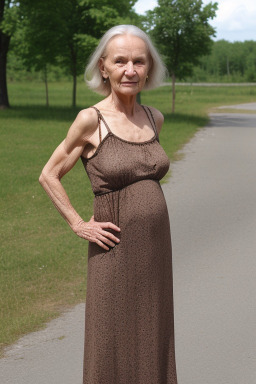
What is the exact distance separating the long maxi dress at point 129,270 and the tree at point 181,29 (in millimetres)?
28284

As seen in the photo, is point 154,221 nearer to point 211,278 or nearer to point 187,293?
point 187,293

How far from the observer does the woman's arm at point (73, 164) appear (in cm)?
292

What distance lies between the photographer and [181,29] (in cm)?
3097

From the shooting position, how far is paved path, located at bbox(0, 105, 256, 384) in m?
4.54

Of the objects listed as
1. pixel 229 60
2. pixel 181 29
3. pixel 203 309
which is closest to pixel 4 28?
pixel 181 29

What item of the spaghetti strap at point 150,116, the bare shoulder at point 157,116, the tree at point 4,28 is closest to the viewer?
the spaghetti strap at point 150,116

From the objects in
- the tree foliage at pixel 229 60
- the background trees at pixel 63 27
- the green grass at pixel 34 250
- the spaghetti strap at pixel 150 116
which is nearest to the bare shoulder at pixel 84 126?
the spaghetti strap at pixel 150 116

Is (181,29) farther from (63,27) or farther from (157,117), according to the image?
(157,117)

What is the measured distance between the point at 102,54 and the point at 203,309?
10.5ft

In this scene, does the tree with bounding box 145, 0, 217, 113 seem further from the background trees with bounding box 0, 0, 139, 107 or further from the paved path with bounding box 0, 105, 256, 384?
the paved path with bounding box 0, 105, 256, 384

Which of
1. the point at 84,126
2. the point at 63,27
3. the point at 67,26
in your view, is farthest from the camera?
the point at 67,26

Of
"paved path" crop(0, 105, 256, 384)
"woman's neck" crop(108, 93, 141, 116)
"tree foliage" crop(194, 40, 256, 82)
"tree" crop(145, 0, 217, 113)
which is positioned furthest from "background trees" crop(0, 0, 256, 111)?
"tree foliage" crop(194, 40, 256, 82)

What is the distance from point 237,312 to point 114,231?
288cm

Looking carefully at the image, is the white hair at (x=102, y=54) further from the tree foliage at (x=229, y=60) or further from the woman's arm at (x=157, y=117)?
the tree foliage at (x=229, y=60)
